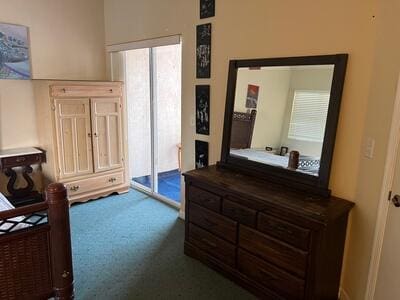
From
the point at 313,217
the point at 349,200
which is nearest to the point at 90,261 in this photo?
the point at 313,217

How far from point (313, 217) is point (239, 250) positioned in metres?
0.71

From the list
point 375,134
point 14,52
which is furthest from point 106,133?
point 375,134

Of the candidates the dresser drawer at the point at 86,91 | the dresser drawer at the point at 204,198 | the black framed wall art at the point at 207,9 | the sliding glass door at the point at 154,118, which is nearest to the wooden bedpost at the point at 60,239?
the dresser drawer at the point at 204,198

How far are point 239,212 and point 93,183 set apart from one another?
238 centimetres

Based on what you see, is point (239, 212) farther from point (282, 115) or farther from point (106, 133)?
point (106, 133)

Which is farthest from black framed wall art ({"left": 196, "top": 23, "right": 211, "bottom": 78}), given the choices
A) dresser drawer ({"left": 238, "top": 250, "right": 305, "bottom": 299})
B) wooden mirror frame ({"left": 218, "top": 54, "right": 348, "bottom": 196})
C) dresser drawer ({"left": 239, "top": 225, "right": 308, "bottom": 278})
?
dresser drawer ({"left": 238, "top": 250, "right": 305, "bottom": 299})

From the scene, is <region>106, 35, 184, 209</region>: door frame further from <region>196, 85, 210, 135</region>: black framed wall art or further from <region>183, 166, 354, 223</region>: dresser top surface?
<region>183, 166, 354, 223</region>: dresser top surface

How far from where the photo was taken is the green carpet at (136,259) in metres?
2.30

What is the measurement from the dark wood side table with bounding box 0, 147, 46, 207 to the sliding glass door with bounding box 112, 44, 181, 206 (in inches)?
51.0

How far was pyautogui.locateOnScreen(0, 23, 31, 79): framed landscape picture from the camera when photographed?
350cm

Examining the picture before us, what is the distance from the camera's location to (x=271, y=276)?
211cm

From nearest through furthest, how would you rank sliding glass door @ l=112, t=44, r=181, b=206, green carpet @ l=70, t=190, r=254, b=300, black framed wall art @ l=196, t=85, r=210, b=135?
green carpet @ l=70, t=190, r=254, b=300 → black framed wall art @ l=196, t=85, r=210, b=135 → sliding glass door @ l=112, t=44, r=181, b=206

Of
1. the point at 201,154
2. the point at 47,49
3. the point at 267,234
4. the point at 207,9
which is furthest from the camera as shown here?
the point at 47,49

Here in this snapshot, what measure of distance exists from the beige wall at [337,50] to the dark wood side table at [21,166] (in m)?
2.06
